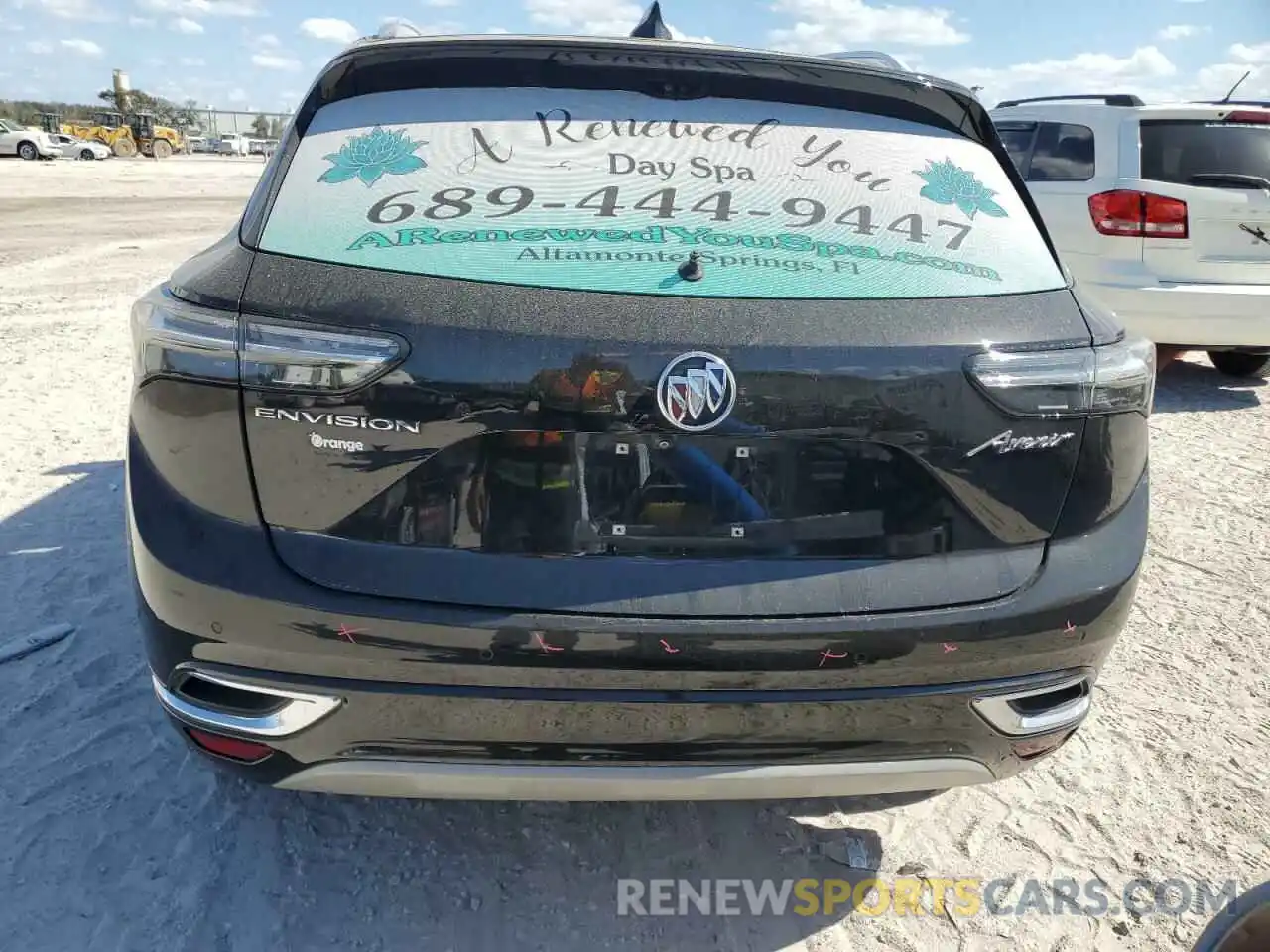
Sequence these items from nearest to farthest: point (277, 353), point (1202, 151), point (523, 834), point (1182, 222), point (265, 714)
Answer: point (277, 353) → point (265, 714) → point (523, 834) → point (1182, 222) → point (1202, 151)

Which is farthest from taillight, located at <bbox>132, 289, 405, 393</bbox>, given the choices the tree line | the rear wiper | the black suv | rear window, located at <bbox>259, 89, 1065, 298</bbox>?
the tree line

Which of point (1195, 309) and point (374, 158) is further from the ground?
point (374, 158)

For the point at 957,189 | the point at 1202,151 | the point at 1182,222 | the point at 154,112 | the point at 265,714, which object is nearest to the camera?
the point at 265,714

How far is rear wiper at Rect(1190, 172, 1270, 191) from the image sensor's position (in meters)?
6.23

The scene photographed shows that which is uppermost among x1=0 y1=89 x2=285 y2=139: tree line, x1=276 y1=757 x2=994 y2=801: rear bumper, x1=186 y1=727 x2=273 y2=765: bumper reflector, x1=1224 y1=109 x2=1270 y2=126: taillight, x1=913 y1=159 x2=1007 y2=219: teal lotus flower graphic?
x1=0 y1=89 x2=285 y2=139: tree line

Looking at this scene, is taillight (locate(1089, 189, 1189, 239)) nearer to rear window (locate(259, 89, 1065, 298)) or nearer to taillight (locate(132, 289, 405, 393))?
rear window (locate(259, 89, 1065, 298))

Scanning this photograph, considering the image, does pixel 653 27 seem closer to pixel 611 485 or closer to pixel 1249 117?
pixel 611 485

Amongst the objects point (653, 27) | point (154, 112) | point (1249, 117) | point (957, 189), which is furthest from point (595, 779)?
point (154, 112)

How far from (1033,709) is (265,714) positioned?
1.54 m

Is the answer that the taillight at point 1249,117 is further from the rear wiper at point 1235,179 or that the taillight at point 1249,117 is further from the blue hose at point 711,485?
the blue hose at point 711,485

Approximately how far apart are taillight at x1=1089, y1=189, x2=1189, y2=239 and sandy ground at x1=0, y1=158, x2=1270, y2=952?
334 centimetres

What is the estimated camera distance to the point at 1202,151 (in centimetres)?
632

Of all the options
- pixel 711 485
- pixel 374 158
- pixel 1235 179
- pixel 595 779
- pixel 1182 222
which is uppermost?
pixel 374 158

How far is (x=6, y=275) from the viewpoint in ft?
34.6
